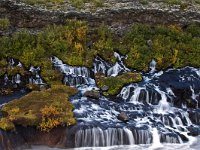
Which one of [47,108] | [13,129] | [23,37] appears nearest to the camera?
[13,129]

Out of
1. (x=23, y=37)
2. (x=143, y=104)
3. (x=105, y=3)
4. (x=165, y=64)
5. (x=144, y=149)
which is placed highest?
(x=105, y=3)

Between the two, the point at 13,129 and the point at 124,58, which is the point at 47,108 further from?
the point at 124,58

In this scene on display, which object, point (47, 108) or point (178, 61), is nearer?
point (47, 108)

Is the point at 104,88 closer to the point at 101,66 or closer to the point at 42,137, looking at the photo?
the point at 101,66

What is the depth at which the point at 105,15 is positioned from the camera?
39.5 meters

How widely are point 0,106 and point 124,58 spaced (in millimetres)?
10925

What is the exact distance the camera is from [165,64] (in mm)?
35438

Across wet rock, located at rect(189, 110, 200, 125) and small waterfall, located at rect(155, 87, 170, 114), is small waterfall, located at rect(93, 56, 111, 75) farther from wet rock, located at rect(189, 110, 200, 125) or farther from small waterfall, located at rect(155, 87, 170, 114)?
wet rock, located at rect(189, 110, 200, 125)

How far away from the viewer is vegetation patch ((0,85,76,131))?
26109 millimetres

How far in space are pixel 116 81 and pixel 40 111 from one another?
7086 mm

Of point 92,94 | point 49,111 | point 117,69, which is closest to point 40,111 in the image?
point 49,111

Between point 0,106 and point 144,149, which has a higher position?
point 0,106

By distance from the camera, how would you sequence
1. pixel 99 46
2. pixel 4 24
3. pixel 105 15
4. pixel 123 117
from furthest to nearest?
pixel 105 15 < pixel 4 24 < pixel 99 46 < pixel 123 117

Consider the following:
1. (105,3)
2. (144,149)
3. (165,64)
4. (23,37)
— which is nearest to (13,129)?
(144,149)
